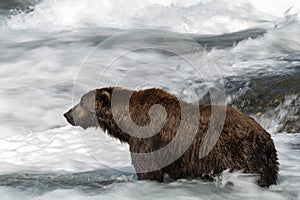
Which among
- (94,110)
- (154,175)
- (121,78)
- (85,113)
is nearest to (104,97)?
(94,110)

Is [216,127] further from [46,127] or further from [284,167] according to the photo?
[46,127]

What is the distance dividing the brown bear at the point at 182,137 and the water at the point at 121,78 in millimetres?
157

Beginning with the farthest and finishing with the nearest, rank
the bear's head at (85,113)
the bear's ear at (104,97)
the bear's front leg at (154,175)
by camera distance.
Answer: the bear's head at (85,113)
the bear's ear at (104,97)
the bear's front leg at (154,175)

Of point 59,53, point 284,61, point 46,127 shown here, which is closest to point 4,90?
point 46,127

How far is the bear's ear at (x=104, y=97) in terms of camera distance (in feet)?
20.6

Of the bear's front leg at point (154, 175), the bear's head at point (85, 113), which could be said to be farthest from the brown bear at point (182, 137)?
the bear's head at point (85, 113)

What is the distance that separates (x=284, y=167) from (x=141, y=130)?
1764 mm

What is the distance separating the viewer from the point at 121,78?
39.8 ft

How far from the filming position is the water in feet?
19.8

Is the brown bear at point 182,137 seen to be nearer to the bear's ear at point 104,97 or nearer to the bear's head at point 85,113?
the bear's ear at point 104,97

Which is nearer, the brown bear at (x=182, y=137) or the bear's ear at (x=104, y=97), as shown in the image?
the brown bear at (x=182, y=137)

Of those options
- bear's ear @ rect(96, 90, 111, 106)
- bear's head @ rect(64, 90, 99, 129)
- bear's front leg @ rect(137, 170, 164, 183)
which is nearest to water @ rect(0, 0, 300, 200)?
bear's front leg @ rect(137, 170, 164, 183)

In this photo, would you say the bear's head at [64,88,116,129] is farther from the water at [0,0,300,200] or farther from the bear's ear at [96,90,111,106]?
the water at [0,0,300,200]

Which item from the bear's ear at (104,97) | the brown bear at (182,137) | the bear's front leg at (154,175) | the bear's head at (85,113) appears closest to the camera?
the brown bear at (182,137)
